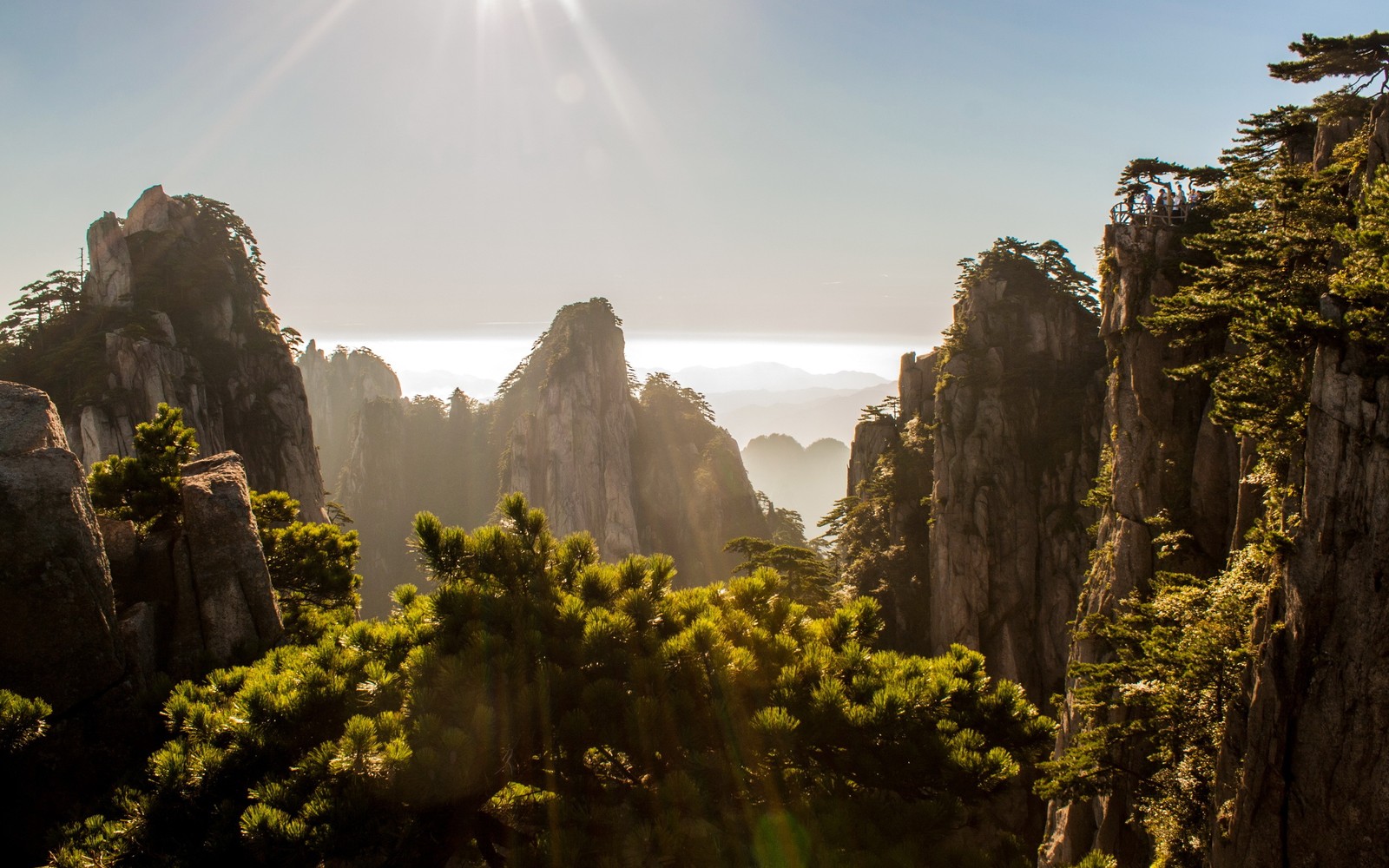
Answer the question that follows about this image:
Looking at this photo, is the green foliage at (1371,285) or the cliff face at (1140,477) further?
the cliff face at (1140,477)

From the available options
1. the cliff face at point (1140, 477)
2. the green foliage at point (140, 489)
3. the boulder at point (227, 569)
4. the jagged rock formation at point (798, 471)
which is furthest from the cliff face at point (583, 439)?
the jagged rock formation at point (798, 471)

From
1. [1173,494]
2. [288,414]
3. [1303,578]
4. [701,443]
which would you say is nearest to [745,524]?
[701,443]

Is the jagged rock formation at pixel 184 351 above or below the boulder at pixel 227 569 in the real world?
above

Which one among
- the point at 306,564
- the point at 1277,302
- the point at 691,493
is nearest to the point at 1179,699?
the point at 1277,302

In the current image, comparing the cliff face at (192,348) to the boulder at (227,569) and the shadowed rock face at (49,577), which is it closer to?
the boulder at (227,569)

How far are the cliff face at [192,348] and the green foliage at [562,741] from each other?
1362 inches

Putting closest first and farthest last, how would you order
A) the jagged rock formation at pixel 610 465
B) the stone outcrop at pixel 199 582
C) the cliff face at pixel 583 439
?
the stone outcrop at pixel 199 582
the cliff face at pixel 583 439
the jagged rock formation at pixel 610 465

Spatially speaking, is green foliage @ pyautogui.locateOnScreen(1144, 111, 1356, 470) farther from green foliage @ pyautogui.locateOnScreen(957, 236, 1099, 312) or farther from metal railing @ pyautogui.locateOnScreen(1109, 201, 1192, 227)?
green foliage @ pyautogui.locateOnScreen(957, 236, 1099, 312)

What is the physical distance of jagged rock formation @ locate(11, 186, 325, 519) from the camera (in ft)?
105

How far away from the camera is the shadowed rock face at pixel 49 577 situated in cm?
773

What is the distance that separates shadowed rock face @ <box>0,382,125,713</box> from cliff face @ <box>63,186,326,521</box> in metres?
29.2

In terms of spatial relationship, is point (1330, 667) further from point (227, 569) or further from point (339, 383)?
point (339, 383)

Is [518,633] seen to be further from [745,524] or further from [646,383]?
[646,383]

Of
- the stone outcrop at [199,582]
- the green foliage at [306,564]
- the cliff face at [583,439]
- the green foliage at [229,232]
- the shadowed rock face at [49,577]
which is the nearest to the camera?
the shadowed rock face at [49,577]
